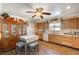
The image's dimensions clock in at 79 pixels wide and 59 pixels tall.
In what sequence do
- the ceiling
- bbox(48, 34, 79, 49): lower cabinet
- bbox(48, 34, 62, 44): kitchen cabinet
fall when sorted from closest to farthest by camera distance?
the ceiling, bbox(48, 34, 79, 49): lower cabinet, bbox(48, 34, 62, 44): kitchen cabinet

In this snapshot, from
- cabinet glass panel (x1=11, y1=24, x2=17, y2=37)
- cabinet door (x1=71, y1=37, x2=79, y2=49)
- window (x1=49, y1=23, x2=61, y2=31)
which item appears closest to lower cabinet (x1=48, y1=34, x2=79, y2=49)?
cabinet door (x1=71, y1=37, x2=79, y2=49)

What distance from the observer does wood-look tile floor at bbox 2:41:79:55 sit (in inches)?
69.1

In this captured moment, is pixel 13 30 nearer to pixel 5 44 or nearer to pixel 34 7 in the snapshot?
pixel 5 44

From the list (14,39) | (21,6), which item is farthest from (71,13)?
(14,39)

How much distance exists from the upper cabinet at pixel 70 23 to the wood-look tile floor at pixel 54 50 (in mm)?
459

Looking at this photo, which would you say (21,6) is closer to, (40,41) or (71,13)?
(40,41)

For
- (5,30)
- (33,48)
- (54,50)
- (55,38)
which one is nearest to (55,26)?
(55,38)

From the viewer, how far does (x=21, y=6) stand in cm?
171

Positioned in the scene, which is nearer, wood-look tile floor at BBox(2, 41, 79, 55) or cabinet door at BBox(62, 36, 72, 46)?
wood-look tile floor at BBox(2, 41, 79, 55)

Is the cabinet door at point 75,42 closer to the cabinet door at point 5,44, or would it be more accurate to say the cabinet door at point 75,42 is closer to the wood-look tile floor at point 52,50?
the wood-look tile floor at point 52,50

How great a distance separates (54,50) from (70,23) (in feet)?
2.21

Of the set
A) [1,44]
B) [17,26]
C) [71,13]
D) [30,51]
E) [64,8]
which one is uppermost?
[64,8]

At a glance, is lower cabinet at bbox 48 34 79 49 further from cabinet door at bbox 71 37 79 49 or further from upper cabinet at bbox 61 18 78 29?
upper cabinet at bbox 61 18 78 29
